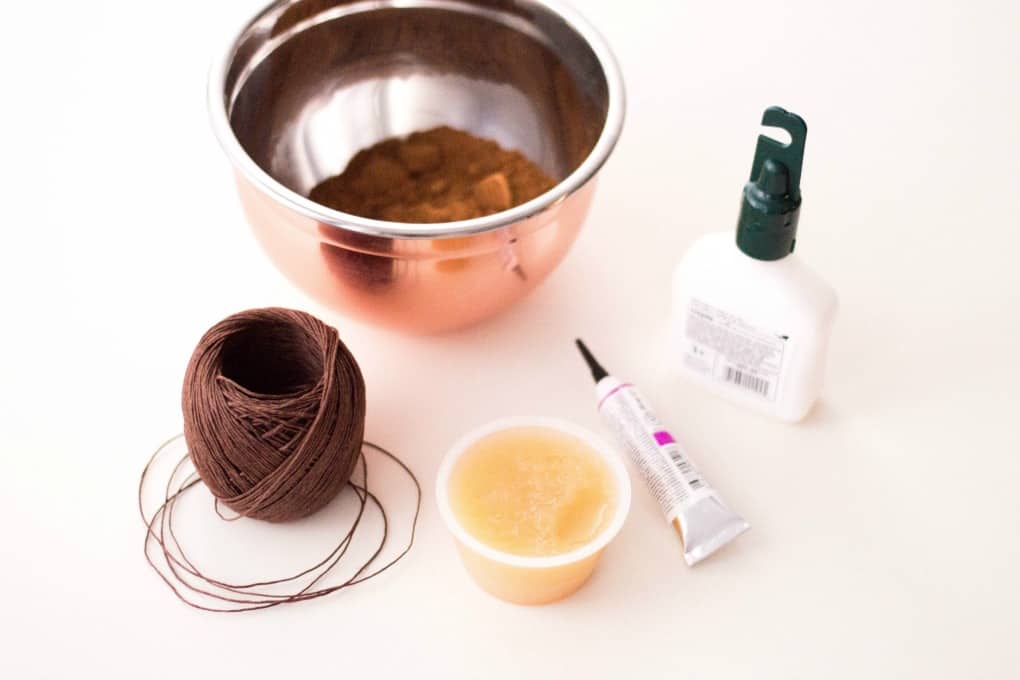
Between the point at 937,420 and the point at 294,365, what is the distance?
0.53 metres

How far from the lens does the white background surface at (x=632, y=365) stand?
36.1 inches

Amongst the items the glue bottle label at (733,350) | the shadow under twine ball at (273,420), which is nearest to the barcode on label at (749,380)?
the glue bottle label at (733,350)

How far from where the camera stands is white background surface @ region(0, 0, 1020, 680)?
0.92 meters

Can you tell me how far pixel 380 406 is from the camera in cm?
107

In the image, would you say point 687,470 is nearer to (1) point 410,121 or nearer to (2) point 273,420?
(2) point 273,420

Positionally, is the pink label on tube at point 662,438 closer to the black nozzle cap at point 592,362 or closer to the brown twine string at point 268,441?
the black nozzle cap at point 592,362

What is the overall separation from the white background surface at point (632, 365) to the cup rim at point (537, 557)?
7 centimetres

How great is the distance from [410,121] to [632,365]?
328mm

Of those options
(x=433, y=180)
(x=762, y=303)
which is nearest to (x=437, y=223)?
(x=433, y=180)

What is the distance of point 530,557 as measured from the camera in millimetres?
889

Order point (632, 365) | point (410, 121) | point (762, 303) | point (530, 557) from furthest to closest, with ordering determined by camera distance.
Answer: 1. point (410, 121)
2. point (632, 365)
3. point (762, 303)
4. point (530, 557)

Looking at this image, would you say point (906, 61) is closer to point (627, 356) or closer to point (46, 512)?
point (627, 356)

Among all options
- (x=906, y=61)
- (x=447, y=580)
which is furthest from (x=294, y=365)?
(x=906, y=61)

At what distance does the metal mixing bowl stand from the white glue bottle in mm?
117
